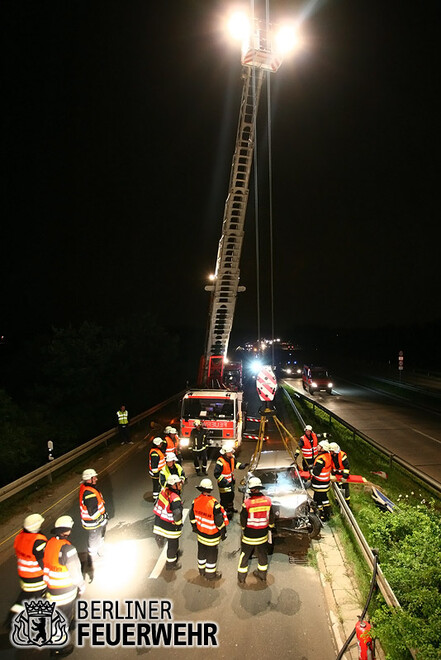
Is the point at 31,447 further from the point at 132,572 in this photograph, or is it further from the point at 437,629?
the point at 437,629

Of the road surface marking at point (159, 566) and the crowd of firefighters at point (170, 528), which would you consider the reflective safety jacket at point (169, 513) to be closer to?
the crowd of firefighters at point (170, 528)

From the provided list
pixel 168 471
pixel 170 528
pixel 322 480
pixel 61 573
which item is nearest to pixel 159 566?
pixel 170 528

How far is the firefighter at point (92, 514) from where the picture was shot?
6.51 m

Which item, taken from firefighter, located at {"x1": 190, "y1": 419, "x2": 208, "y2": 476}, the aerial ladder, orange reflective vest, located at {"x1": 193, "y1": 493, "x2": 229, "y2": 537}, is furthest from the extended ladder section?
orange reflective vest, located at {"x1": 193, "y1": 493, "x2": 229, "y2": 537}

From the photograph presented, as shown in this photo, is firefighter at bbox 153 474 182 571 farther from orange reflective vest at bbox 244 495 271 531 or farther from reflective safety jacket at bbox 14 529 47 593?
reflective safety jacket at bbox 14 529 47 593

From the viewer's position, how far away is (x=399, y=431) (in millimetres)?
16797

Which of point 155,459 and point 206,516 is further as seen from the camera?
point 155,459

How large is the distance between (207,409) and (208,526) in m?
7.01

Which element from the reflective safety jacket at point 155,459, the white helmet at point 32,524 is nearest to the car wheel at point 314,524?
the reflective safety jacket at point 155,459

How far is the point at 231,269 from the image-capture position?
1310cm

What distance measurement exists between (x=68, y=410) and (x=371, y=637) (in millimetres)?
23217

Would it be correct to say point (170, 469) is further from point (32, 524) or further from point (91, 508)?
point (32, 524)

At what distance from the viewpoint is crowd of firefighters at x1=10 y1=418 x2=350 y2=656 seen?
192 inches

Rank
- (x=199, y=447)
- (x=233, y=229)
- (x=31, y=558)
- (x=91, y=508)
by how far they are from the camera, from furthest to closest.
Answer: (x=233, y=229) → (x=199, y=447) → (x=91, y=508) → (x=31, y=558)
